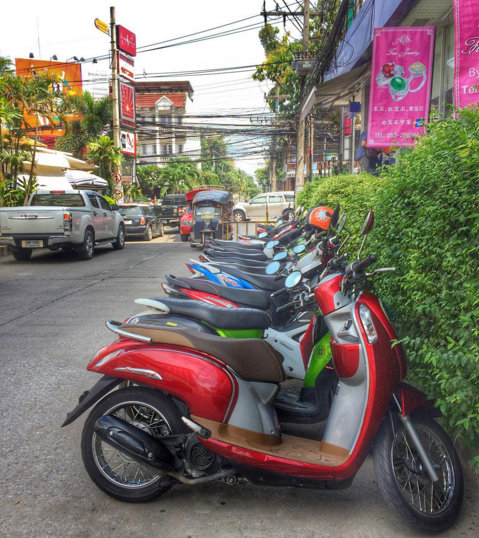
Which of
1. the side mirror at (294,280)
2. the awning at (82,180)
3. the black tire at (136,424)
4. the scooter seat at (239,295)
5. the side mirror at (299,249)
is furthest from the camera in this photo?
the awning at (82,180)

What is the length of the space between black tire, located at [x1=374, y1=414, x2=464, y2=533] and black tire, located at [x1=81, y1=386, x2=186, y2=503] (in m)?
1.03

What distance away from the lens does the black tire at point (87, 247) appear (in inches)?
523

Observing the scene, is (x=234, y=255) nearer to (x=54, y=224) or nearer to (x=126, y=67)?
(x=54, y=224)

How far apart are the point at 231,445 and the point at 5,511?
4.07 ft

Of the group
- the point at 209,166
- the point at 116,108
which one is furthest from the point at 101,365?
the point at 209,166

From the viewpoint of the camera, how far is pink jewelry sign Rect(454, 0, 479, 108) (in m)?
5.96

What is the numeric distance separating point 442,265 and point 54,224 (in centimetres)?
1120

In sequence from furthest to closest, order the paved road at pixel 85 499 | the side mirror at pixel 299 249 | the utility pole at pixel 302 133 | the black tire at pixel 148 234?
1. the utility pole at pixel 302 133
2. the black tire at pixel 148 234
3. the side mirror at pixel 299 249
4. the paved road at pixel 85 499

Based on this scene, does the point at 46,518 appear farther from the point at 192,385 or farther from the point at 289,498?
the point at 289,498

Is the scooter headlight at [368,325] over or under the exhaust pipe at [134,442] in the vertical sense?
over

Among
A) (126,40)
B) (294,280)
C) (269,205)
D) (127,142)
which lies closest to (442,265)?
(294,280)

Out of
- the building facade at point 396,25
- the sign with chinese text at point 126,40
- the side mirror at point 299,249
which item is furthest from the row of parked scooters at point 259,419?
the sign with chinese text at point 126,40

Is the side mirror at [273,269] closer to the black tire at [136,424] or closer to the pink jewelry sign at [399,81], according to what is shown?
the black tire at [136,424]

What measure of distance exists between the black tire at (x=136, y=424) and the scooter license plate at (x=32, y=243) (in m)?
10.5
